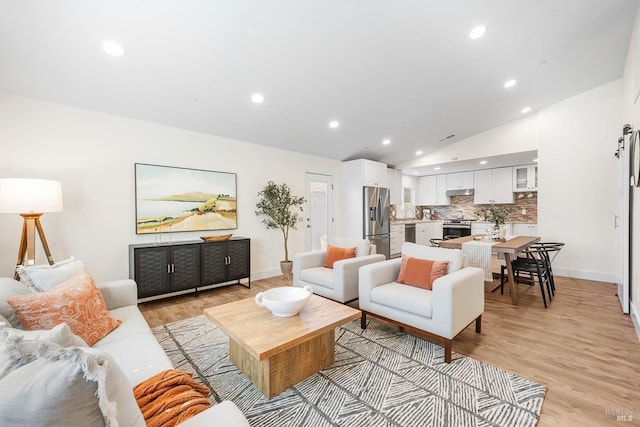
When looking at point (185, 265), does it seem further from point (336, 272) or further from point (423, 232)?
point (423, 232)

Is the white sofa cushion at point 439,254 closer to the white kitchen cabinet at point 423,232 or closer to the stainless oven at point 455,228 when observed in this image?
the white kitchen cabinet at point 423,232

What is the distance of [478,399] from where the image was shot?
5.77 ft

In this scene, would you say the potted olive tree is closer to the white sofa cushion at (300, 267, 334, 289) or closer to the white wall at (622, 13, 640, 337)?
the white sofa cushion at (300, 267, 334, 289)

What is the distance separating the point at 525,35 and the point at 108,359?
162 inches

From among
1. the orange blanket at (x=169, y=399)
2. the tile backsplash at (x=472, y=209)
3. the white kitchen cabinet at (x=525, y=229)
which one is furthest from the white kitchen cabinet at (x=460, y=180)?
the orange blanket at (x=169, y=399)

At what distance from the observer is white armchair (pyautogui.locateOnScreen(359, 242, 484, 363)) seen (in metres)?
2.15

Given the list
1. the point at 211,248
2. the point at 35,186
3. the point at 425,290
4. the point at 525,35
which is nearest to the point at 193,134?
the point at 211,248

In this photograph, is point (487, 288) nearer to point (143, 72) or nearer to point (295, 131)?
point (295, 131)

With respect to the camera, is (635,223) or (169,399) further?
(635,223)

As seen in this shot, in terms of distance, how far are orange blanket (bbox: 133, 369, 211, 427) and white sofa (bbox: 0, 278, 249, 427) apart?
0.15m

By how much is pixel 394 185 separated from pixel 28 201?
21.2 feet

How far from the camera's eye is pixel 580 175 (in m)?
4.58

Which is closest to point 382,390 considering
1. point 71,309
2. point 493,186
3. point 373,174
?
point 71,309

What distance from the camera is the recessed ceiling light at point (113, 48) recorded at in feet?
7.67
